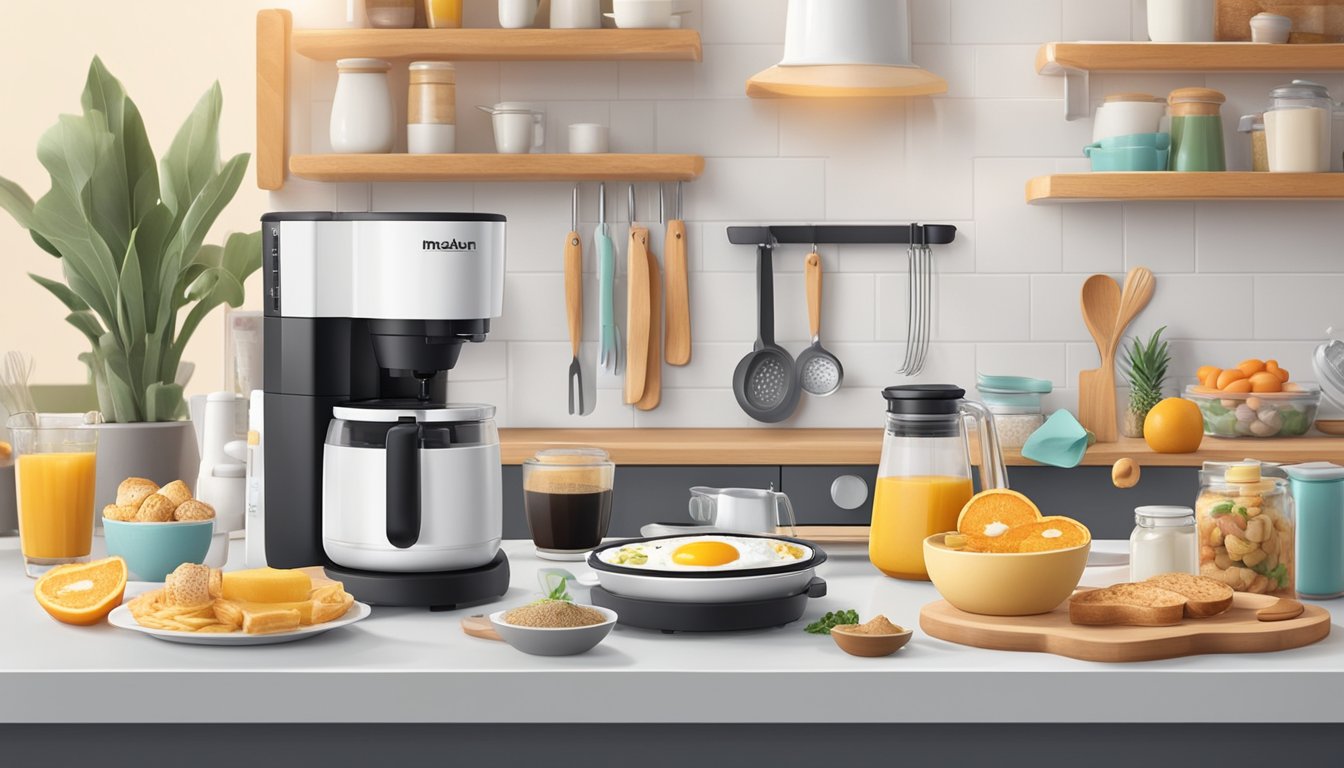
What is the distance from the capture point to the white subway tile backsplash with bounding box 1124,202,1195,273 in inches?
137

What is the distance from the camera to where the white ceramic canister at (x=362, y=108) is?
331 cm

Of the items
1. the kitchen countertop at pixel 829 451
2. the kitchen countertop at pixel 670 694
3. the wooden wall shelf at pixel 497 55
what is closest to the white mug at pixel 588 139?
the wooden wall shelf at pixel 497 55

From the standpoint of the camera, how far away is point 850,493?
9.41 feet

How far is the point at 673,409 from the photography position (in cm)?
350

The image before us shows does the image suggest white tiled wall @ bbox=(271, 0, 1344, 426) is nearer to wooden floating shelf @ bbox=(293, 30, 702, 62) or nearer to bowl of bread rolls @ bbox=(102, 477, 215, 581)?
wooden floating shelf @ bbox=(293, 30, 702, 62)

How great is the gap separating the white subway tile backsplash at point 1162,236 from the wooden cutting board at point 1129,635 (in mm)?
2295

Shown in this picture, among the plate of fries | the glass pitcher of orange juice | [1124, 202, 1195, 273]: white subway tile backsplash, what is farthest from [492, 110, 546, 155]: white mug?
the plate of fries

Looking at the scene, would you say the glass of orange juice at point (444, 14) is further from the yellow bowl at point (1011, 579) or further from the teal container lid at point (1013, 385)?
the yellow bowl at point (1011, 579)

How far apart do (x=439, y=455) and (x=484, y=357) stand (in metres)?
2.07

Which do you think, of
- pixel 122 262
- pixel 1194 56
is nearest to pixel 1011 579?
pixel 122 262

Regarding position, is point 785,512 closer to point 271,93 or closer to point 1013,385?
point 1013,385

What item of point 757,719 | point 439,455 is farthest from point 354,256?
point 757,719

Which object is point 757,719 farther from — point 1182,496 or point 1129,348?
point 1129,348
